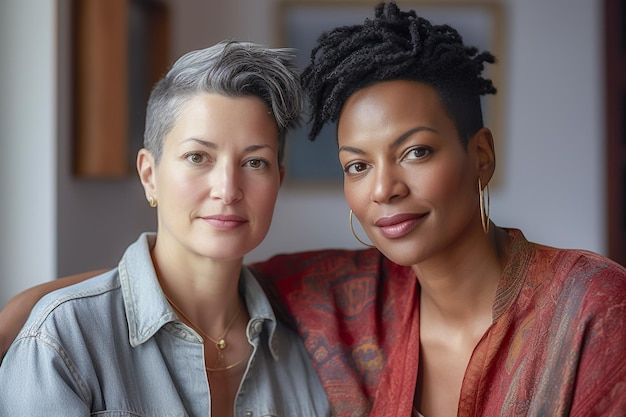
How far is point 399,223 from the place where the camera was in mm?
1566

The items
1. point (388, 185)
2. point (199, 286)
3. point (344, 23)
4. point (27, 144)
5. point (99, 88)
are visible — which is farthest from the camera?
point (344, 23)

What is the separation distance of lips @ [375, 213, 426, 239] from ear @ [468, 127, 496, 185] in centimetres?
19

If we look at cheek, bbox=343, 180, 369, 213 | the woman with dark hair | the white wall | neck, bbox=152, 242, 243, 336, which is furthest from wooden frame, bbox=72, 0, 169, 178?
cheek, bbox=343, 180, 369, 213

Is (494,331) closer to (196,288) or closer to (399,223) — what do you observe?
(399,223)

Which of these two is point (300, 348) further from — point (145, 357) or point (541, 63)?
point (541, 63)

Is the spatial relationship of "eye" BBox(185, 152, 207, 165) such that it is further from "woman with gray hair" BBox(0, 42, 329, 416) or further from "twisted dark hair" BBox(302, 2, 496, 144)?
"twisted dark hair" BBox(302, 2, 496, 144)

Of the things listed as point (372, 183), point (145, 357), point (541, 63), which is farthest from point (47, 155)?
point (541, 63)

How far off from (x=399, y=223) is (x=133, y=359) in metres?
0.63

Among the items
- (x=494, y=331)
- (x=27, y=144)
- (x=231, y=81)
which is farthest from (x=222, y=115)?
(x=27, y=144)

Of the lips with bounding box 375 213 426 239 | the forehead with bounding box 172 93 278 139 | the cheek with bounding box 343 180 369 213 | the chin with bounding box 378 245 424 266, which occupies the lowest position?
the chin with bounding box 378 245 424 266

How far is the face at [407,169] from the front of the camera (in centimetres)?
155

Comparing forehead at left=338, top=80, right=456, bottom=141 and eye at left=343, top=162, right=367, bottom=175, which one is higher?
forehead at left=338, top=80, right=456, bottom=141

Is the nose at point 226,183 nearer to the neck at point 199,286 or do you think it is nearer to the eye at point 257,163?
the eye at point 257,163

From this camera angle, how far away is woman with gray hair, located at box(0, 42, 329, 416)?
154 centimetres
